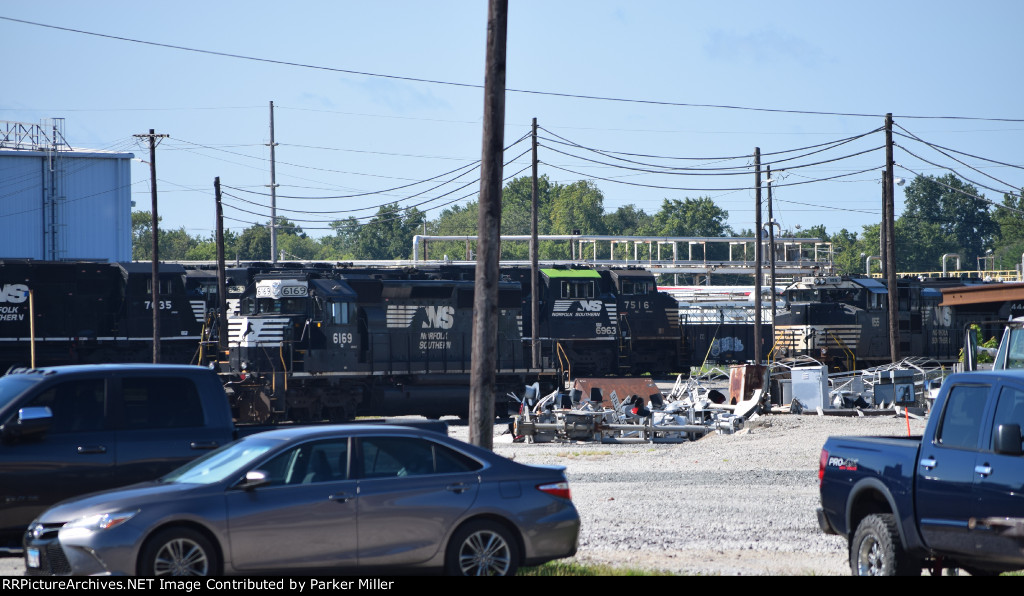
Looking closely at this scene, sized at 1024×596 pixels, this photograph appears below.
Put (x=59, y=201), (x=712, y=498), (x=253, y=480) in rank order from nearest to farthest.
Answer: (x=253, y=480) → (x=712, y=498) → (x=59, y=201)

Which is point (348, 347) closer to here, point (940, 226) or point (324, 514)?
point (324, 514)

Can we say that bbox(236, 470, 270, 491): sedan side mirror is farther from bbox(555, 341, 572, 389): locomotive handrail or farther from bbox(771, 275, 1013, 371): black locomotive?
bbox(771, 275, 1013, 371): black locomotive

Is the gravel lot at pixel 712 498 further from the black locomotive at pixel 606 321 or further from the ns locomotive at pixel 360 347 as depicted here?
the black locomotive at pixel 606 321

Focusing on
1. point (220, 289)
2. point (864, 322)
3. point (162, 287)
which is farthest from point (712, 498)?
point (864, 322)

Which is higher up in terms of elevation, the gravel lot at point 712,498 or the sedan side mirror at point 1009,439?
the sedan side mirror at point 1009,439

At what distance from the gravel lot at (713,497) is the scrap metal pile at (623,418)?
1.47 ft

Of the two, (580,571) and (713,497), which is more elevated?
(580,571)

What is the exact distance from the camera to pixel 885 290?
4159cm

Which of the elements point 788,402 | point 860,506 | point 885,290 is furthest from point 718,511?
point 885,290

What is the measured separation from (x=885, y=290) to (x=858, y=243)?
9829 centimetres

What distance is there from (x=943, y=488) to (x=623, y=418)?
17.2 m

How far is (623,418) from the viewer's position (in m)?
25.0

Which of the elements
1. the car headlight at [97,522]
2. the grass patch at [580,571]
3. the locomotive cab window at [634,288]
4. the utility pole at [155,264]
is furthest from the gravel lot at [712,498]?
the locomotive cab window at [634,288]

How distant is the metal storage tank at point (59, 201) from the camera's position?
186ft
